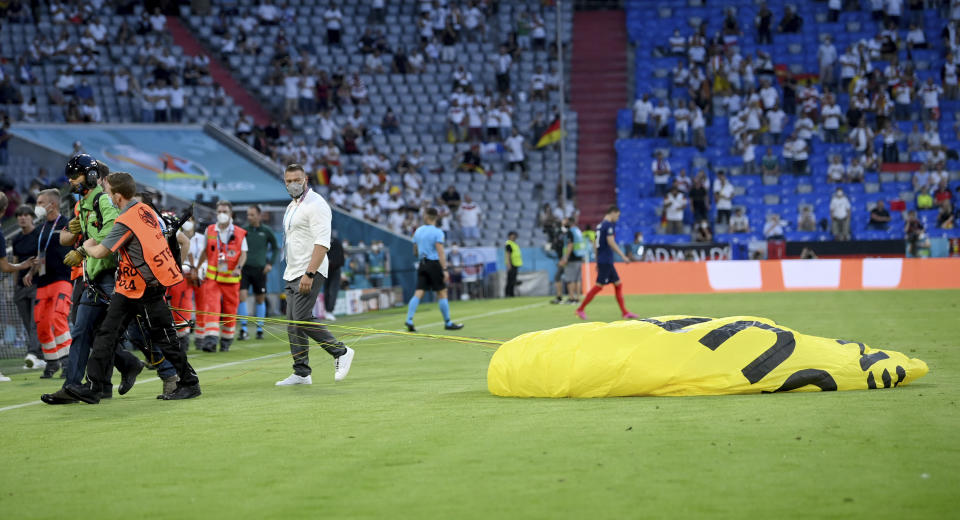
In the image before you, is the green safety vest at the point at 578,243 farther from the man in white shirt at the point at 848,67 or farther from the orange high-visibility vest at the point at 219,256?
the man in white shirt at the point at 848,67

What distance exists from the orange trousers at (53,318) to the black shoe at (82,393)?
3.66 m

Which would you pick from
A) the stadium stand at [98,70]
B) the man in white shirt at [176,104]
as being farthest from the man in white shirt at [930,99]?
the man in white shirt at [176,104]

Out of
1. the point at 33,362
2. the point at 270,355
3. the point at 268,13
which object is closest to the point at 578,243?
the point at 270,355

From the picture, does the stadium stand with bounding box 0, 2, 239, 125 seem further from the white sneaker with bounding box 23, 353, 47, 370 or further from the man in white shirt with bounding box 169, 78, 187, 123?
the white sneaker with bounding box 23, 353, 47, 370

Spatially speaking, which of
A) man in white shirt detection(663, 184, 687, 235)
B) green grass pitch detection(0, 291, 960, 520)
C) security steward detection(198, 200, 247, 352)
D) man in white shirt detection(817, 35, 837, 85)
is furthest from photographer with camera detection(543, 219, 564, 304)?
green grass pitch detection(0, 291, 960, 520)

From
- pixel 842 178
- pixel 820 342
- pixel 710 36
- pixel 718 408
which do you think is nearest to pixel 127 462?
pixel 718 408

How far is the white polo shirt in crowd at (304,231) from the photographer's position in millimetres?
10891

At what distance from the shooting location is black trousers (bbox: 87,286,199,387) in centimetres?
963

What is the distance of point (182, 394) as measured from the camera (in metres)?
10.2

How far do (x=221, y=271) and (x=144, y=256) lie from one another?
6.69 meters

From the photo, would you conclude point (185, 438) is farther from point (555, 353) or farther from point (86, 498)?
point (555, 353)

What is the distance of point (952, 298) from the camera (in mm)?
23859

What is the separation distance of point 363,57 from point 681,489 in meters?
35.7

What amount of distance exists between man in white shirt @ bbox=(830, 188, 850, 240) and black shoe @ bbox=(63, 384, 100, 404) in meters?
28.0
